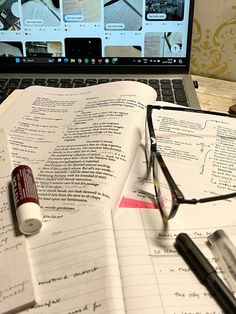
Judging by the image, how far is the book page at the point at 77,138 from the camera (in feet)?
1.30

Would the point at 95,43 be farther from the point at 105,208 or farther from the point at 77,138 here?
the point at 105,208

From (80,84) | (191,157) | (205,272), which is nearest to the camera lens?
(205,272)

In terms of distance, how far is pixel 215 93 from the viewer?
29.5 inches

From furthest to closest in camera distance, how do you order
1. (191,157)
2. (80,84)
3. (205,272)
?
(80,84) < (191,157) < (205,272)

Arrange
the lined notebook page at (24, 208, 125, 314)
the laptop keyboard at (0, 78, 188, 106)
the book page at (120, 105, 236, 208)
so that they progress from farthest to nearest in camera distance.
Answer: the laptop keyboard at (0, 78, 188, 106), the book page at (120, 105, 236, 208), the lined notebook page at (24, 208, 125, 314)

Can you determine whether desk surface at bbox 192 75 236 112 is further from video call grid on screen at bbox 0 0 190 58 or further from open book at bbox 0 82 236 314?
open book at bbox 0 82 236 314

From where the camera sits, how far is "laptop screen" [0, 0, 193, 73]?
688 mm

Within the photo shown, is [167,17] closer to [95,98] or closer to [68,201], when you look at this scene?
[95,98]

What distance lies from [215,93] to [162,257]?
467 millimetres

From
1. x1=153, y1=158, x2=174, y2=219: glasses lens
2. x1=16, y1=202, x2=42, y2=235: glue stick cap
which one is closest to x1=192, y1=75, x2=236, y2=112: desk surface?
x1=153, y1=158, x2=174, y2=219: glasses lens

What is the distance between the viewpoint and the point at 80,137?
475 mm

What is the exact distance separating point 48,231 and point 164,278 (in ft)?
0.34

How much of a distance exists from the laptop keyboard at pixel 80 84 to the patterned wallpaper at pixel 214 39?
121 mm

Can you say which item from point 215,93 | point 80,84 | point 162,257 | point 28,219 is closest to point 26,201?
point 28,219
